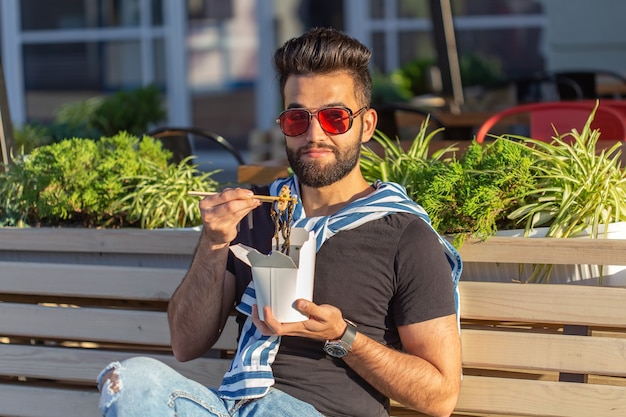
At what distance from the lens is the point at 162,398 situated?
A: 226 centimetres

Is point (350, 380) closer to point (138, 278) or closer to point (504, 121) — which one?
point (138, 278)

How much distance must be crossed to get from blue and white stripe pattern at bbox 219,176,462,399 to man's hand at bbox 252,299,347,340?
190 mm

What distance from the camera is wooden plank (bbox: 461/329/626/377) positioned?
7.97 ft

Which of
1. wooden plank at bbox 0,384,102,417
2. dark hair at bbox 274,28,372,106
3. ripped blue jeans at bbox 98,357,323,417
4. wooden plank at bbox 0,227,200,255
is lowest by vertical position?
wooden plank at bbox 0,384,102,417

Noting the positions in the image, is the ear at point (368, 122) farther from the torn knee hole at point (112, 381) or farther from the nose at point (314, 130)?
the torn knee hole at point (112, 381)

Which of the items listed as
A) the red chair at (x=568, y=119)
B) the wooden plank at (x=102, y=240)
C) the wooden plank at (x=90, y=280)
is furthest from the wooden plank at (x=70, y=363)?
the red chair at (x=568, y=119)

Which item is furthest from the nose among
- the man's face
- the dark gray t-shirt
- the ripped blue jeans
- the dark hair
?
the ripped blue jeans

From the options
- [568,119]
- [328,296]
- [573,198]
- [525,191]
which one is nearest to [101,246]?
[328,296]

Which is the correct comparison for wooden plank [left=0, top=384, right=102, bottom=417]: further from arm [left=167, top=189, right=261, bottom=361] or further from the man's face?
the man's face

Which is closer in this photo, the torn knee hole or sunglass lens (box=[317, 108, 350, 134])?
the torn knee hole

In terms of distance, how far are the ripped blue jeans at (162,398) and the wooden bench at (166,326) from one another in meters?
0.43

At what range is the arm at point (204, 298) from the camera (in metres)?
2.50

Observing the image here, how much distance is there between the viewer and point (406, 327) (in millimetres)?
2352

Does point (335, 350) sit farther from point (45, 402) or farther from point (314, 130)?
point (45, 402)
